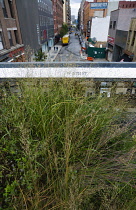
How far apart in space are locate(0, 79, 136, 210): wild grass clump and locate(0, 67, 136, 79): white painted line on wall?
28.5 inches

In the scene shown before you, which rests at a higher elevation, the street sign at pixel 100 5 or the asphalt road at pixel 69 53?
the street sign at pixel 100 5

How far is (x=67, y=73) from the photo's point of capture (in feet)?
8.91

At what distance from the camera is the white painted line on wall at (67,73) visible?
109 inches

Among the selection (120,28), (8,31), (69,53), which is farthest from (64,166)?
(120,28)

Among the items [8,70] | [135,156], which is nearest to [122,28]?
[8,70]

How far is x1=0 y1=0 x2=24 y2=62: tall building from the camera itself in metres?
13.2

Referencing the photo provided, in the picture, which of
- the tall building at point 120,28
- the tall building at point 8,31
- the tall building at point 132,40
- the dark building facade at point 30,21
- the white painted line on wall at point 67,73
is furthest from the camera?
the dark building facade at point 30,21

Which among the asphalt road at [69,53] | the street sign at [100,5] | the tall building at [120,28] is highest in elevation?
the street sign at [100,5]

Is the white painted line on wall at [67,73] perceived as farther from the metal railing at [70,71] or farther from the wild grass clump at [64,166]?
the wild grass clump at [64,166]

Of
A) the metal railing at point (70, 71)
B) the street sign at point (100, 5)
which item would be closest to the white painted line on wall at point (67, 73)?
the metal railing at point (70, 71)

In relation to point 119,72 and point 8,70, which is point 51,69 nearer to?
point 8,70

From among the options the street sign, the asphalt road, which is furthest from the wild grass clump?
the street sign

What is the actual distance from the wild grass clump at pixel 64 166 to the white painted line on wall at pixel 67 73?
72 cm

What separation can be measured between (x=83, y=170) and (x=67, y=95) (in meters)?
1.23
